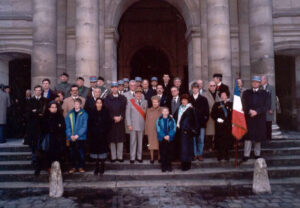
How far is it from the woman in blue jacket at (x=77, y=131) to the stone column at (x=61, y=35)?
5167 millimetres

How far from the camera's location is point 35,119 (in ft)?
22.7

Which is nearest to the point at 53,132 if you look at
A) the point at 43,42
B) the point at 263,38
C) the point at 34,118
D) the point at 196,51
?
the point at 34,118

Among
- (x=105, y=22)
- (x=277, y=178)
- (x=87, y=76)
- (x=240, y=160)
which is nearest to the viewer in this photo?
(x=277, y=178)

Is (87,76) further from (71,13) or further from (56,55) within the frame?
(71,13)

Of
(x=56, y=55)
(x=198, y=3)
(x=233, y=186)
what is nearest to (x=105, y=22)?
(x=56, y=55)

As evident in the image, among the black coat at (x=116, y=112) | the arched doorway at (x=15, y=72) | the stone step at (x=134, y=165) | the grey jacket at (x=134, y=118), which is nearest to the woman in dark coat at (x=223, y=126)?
the stone step at (x=134, y=165)

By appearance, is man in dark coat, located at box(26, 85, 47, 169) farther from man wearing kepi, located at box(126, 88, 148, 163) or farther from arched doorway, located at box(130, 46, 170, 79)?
arched doorway, located at box(130, 46, 170, 79)

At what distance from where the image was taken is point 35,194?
19.8 ft

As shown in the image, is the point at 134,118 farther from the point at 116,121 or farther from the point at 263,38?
the point at 263,38

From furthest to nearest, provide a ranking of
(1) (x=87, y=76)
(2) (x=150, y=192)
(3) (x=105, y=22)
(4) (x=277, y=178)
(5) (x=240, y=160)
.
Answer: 1. (3) (x=105, y=22)
2. (1) (x=87, y=76)
3. (5) (x=240, y=160)
4. (4) (x=277, y=178)
5. (2) (x=150, y=192)

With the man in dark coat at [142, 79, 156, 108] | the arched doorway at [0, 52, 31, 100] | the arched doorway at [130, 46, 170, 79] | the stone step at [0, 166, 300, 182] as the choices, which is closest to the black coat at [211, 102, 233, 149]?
the stone step at [0, 166, 300, 182]

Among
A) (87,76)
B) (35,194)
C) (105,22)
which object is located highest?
(105,22)

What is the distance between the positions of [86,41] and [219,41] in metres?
5.05

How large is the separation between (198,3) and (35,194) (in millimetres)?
9628
